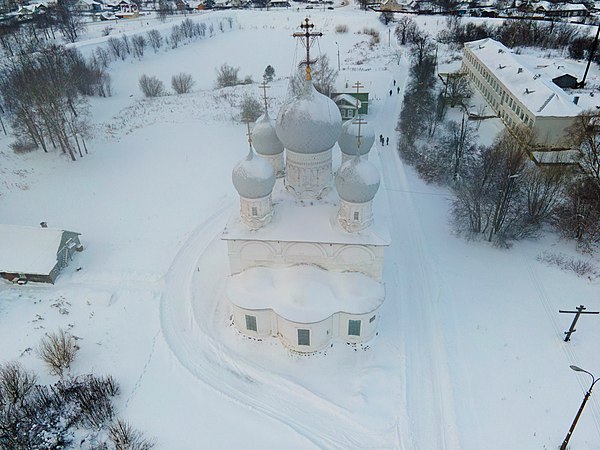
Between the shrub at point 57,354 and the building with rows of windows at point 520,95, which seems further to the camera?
the building with rows of windows at point 520,95

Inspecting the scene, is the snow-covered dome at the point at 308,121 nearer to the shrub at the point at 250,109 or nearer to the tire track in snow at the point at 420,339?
the tire track in snow at the point at 420,339

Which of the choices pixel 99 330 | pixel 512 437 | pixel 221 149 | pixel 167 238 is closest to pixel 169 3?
pixel 221 149

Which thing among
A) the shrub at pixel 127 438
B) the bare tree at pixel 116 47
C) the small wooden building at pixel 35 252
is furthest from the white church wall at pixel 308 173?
the bare tree at pixel 116 47

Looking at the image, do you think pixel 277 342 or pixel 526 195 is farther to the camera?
pixel 526 195

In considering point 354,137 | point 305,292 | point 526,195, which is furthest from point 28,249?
point 526,195

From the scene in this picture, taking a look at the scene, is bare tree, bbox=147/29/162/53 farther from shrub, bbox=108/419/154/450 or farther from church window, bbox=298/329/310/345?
shrub, bbox=108/419/154/450

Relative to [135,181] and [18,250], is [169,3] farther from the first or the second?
[18,250]

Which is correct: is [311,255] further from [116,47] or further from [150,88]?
[116,47]
